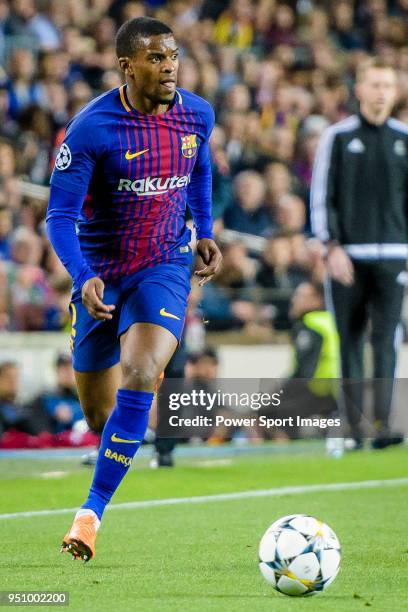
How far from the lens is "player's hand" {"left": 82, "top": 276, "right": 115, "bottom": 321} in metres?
5.62

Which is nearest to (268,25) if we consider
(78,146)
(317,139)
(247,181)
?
(317,139)

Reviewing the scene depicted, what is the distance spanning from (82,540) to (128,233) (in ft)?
5.05

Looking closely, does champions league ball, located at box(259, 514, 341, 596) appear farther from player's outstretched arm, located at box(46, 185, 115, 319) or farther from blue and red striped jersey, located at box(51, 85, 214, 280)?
blue and red striped jersey, located at box(51, 85, 214, 280)

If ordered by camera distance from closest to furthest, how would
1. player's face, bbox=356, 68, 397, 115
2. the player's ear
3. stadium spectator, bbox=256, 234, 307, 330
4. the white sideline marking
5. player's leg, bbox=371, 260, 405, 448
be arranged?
the player's ear
the white sideline marking
player's face, bbox=356, 68, 397, 115
player's leg, bbox=371, 260, 405, 448
stadium spectator, bbox=256, 234, 307, 330

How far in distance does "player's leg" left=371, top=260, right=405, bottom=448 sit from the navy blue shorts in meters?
4.09

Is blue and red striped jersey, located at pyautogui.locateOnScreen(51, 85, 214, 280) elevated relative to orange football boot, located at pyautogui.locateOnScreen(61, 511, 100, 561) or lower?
elevated

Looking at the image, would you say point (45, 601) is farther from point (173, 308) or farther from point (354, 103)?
point (354, 103)

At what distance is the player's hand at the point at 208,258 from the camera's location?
6363mm

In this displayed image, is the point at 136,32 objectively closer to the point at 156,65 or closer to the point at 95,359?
the point at 156,65

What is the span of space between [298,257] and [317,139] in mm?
2863

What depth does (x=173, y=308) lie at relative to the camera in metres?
5.93

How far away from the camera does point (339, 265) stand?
9828 millimetres

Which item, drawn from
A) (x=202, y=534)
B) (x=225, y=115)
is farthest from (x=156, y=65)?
(x=225, y=115)

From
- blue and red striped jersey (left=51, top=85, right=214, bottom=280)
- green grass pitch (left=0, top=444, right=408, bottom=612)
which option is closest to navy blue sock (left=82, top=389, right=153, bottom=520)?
green grass pitch (left=0, top=444, right=408, bottom=612)
